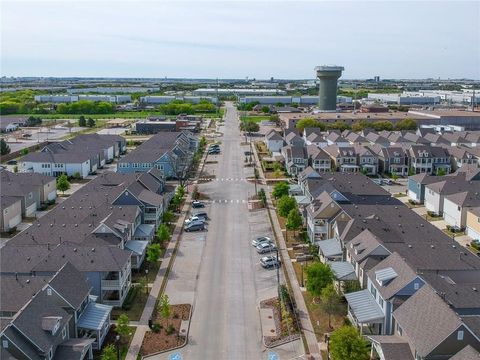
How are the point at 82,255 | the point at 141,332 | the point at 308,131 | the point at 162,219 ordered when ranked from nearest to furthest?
1. the point at 141,332
2. the point at 82,255
3. the point at 162,219
4. the point at 308,131

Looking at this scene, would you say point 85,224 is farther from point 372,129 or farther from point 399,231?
point 372,129

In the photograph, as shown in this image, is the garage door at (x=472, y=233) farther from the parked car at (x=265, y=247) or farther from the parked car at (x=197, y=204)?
the parked car at (x=197, y=204)

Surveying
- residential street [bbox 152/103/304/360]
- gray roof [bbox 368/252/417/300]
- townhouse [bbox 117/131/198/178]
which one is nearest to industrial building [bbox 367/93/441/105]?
townhouse [bbox 117/131/198/178]

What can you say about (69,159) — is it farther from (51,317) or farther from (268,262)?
(51,317)

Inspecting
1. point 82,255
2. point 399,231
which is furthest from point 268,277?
point 82,255

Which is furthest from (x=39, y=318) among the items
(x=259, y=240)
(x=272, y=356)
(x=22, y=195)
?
(x=22, y=195)

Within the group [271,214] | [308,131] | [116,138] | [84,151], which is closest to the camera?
[271,214]

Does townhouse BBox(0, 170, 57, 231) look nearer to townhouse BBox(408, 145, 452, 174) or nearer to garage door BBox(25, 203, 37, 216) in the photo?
garage door BBox(25, 203, 37, 216)
